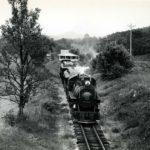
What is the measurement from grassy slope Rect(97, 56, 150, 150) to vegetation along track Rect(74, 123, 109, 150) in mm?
627

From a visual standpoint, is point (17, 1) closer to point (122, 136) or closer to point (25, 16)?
point (25, 16)

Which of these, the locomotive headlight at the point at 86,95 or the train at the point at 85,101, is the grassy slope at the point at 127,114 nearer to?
the train at the point at 85,101

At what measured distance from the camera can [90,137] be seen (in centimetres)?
1997

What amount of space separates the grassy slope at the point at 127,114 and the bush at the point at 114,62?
3348 millimetres

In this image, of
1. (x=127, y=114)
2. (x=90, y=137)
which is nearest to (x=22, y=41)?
(x=90, y=137)

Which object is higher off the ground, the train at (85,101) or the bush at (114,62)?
the bush at (114,62)

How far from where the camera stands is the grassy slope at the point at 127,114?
1861cm

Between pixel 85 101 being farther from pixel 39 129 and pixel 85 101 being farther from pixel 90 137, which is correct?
pixel 39 129

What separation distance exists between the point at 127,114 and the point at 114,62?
1615 cm

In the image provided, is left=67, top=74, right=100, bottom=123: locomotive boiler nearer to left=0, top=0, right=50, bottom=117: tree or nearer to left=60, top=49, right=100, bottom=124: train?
left=60, top=49, right=100, bottom=124: train

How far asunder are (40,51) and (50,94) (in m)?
12.7

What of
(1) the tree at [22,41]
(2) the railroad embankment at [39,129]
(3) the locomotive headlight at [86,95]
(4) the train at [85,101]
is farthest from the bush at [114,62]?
(1) the tree at [22,41]

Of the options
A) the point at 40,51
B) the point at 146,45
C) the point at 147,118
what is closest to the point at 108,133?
the point at 147,118

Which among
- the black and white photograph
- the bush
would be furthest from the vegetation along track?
the bush
